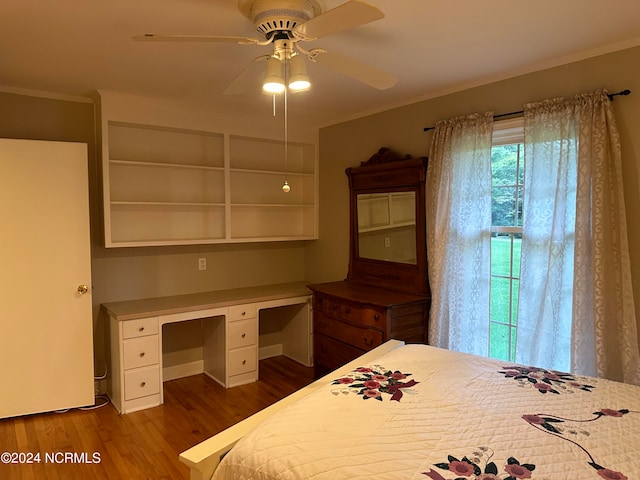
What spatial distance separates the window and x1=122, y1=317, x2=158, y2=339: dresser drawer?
2.41 meters

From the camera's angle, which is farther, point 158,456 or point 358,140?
point 358,140

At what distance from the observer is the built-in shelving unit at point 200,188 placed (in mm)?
3613

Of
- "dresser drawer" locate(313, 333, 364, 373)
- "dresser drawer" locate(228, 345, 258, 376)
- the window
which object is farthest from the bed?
"dresser drawer" locate(228, 345, 258, 376)

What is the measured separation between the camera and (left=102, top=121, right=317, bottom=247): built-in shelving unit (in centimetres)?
361

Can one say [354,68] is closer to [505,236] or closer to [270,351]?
[505,236]

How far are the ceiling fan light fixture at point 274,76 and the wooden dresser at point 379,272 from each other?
179 centimetres

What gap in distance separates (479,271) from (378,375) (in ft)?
4.45

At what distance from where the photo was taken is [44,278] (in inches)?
120

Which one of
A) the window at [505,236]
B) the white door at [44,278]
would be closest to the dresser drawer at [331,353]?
the window at [505,236]

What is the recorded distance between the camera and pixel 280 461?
1.30 meters

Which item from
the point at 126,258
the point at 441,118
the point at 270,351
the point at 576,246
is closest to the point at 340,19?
the point at 576,246

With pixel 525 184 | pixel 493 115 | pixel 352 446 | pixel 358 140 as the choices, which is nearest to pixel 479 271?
pixel 525 184

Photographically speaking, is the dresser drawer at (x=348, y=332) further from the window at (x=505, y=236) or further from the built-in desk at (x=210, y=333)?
the window at (x=505, y=236)

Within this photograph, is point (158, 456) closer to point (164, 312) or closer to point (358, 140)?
point (164, 312)
